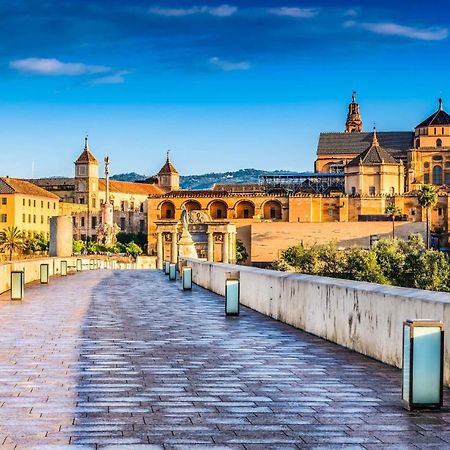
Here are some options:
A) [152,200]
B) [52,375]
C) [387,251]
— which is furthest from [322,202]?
[52,375]

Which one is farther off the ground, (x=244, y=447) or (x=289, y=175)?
(x=289, y=175)

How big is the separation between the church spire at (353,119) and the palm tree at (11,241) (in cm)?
8546

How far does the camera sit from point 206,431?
607 cm

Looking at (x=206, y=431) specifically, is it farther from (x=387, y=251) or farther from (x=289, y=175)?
(x=289, y=175)

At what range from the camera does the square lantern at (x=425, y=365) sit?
686cm

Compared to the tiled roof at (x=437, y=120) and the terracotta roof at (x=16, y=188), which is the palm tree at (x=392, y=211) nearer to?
the tiled roof at (x=437, y=120)

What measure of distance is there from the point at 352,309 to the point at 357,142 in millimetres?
148133

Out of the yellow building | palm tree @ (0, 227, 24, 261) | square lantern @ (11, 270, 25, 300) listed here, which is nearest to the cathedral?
the yellow building

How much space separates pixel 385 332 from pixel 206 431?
392 centimetres

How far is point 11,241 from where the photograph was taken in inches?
4542

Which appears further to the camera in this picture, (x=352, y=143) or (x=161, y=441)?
(x=352, y=143)

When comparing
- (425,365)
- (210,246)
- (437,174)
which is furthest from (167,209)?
(425,365)

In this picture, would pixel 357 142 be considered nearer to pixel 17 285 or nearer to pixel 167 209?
pixel 167 209

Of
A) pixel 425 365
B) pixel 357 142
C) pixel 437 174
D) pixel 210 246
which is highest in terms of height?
pixel 357 142
